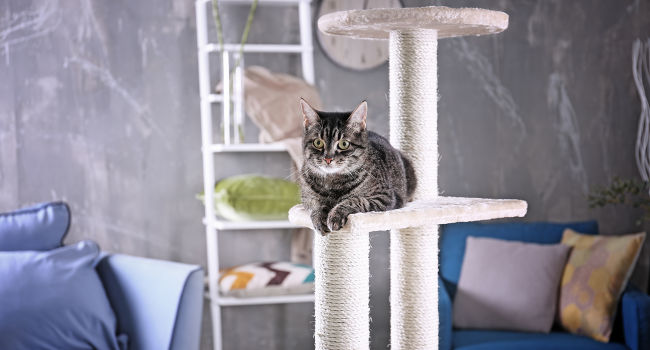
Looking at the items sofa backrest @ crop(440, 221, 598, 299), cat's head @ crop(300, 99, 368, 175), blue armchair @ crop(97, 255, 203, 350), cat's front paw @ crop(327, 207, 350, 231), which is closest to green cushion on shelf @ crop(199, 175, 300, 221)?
blue armchair @ crop(97, 255, 203, 350)

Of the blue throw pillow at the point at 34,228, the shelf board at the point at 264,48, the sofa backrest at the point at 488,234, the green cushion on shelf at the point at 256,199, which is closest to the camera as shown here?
the blue throw pillow at the point at 34,228

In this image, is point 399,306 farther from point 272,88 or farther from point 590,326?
point 272,88

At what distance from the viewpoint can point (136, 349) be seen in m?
2.29

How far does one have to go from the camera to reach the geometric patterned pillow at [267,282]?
9.50 ft

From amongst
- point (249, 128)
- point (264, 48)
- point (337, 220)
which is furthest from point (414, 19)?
point (249, 128)

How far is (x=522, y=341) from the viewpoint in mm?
2590

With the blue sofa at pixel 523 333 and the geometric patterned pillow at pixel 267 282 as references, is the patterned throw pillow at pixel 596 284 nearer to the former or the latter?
the blue sofa at pixel 523 333

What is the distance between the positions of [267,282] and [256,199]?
0.34 meters

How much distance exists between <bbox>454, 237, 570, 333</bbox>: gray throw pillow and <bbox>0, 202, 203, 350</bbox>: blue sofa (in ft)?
3.68

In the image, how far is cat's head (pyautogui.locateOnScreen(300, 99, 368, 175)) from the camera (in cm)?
158

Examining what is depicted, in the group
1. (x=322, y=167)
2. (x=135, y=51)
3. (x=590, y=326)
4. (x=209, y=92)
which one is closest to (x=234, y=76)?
(x=209, y=92)

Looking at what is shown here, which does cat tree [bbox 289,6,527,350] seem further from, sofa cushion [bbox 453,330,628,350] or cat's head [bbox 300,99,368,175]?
sofa cushion [bbox 453,330,628,350]

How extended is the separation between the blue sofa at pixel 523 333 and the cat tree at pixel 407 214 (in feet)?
2.14

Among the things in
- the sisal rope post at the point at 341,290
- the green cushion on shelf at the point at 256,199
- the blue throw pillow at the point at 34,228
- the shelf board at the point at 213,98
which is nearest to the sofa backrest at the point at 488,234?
the green cushion on shelf at the point at 256,199
